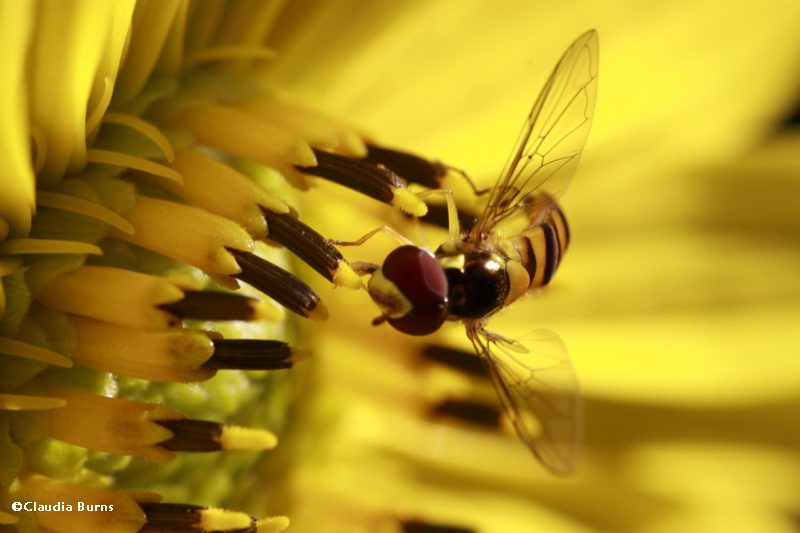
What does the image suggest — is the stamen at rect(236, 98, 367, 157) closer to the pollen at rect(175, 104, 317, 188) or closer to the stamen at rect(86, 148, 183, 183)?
the pollen at rect(175, 104, 317, 188)

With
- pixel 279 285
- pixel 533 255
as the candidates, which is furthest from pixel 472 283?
pixel 279 285

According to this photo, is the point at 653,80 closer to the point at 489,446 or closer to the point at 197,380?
the point at 489,446

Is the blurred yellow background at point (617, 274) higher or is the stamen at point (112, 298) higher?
the blurred yellow background at point (617, 274)

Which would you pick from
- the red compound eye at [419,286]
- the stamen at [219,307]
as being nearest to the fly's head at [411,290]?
the red compound eye at [419,286]

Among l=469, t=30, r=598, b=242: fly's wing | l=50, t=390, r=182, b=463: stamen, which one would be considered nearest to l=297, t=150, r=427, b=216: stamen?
l=469, t=30, r=598, b=242: fly's wing

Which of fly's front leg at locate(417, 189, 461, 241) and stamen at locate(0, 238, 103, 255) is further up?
fly's front leg at locate(417, 189, 461, 241)

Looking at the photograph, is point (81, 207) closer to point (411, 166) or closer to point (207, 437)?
point (207, 437)

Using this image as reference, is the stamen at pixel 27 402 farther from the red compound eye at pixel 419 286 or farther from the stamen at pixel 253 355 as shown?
the red compound eye at pixel 419 286
